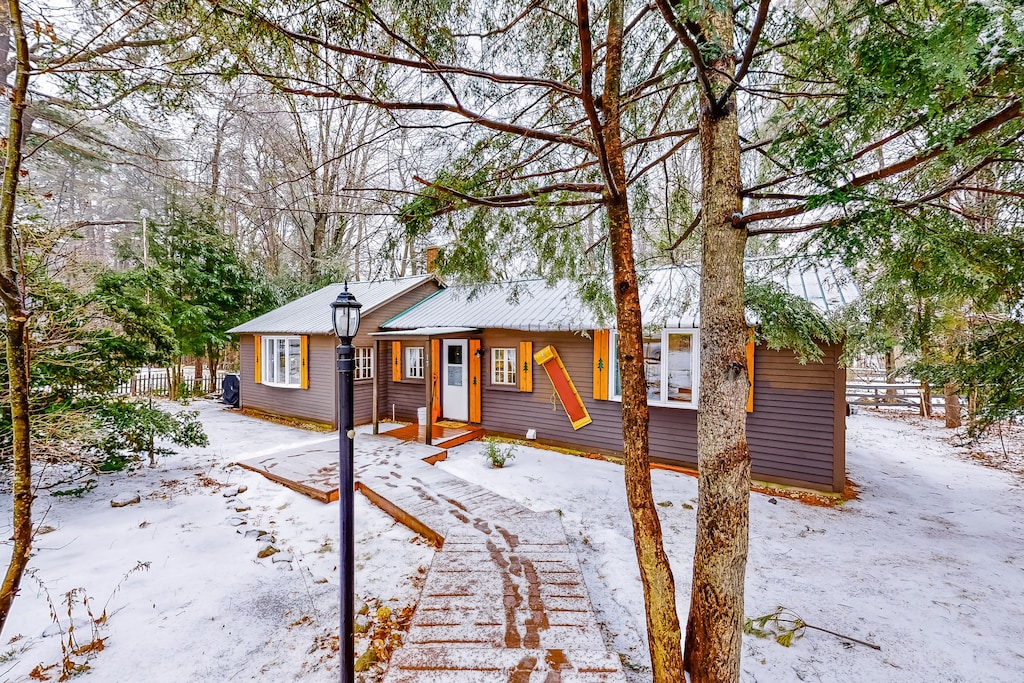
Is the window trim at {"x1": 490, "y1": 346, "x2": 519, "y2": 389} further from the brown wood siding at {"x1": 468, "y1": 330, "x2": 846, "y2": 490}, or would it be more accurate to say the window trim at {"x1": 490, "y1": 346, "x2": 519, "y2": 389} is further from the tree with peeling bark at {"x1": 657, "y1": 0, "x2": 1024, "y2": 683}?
the tree with peeling bark at {"x1": 657, "y1": 0, "x2": 1024, "y2": 683}

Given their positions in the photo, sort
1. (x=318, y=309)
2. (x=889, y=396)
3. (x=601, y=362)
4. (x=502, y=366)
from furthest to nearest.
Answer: (x=889, y=396) → (x=318, y=309) → (x=502, y=366) → (x=601, y=362)

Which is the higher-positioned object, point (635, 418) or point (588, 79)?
point (588, 79)

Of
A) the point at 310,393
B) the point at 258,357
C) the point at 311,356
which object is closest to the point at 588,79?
the point at 311,356

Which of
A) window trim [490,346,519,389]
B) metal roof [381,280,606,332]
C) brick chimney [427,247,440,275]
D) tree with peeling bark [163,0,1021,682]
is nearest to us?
tree with peeling bark [163,0,1021,682]

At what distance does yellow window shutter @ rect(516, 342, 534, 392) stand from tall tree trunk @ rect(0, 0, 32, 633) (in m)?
6.04

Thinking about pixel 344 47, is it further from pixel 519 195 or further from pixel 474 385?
pixel 474 385

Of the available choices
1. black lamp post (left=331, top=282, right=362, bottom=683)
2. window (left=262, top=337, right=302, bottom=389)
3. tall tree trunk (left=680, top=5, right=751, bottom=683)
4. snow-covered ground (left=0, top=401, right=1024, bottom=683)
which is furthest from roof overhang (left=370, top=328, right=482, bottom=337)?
tall tree trunk (left=680, top=5, right=751, bottom=683)

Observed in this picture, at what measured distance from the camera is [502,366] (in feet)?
25.7

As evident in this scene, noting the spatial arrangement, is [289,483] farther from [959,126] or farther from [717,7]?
[959,126]

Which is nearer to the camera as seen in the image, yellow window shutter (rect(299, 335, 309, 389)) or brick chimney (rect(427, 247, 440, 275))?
brick chimney (rect(427, 247, 440, 275))

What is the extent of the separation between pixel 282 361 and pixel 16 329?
848 cm

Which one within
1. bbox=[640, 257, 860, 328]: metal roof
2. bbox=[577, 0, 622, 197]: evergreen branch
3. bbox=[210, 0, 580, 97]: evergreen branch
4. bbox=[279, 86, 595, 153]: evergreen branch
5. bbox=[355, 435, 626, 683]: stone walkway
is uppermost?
bbox=[210, 0, 580, 97]: evergreen branch

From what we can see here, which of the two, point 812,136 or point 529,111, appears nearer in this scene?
point 812,136

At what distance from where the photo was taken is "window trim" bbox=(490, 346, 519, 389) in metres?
7.68
